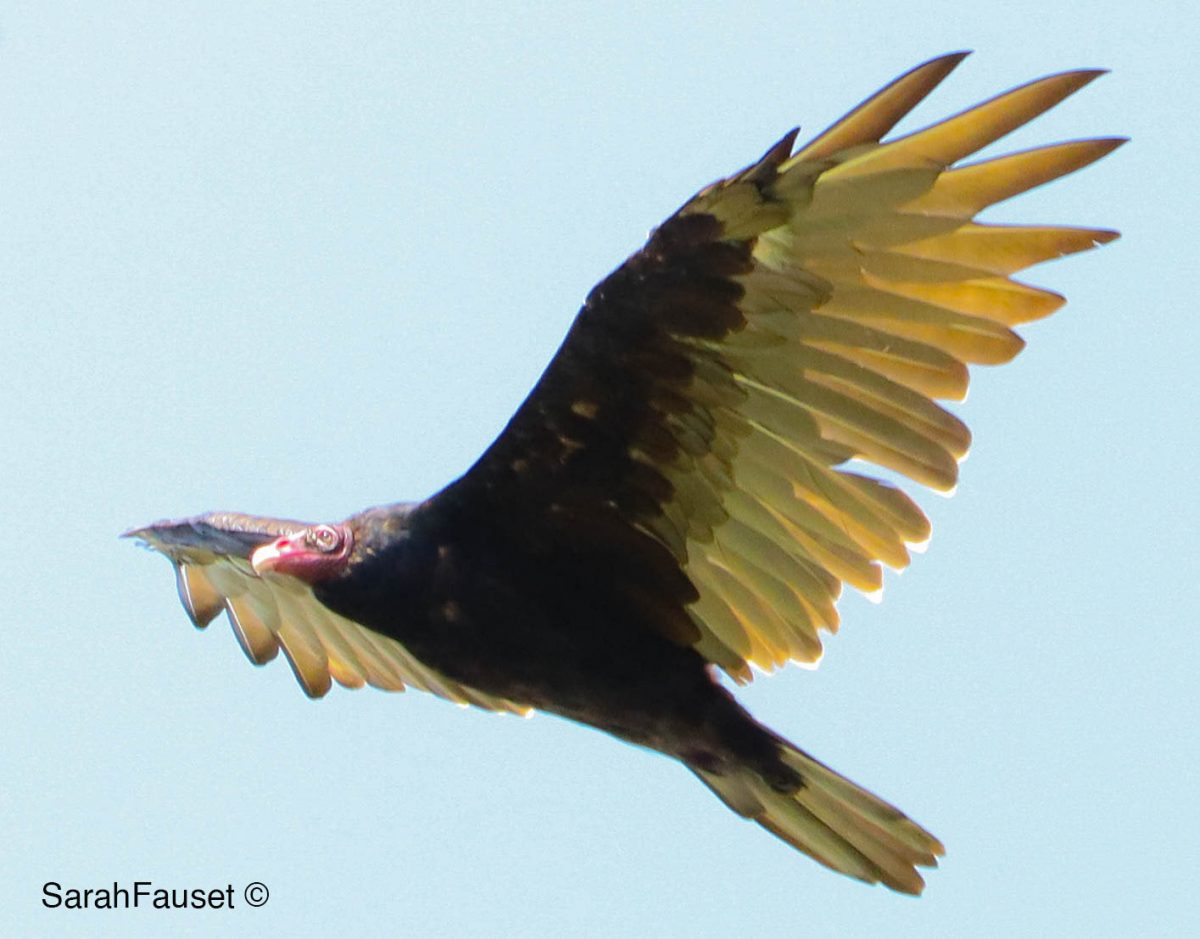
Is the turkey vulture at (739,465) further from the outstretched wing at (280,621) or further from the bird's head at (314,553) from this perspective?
the outstretched wing at (280,621)

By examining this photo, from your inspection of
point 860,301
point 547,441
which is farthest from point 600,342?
point 860,301

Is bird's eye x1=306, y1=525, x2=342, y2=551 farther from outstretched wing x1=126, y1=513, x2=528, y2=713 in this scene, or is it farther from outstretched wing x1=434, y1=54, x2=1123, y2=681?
outstretched wing x1=126, y1=513, x2=528, y2=713

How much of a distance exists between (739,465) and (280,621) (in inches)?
89.5

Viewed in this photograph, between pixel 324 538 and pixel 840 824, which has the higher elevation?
pixel 324 538

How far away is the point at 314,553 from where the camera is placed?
5535 mm

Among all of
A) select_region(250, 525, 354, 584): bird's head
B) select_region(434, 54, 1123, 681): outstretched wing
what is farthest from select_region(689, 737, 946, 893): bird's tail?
select_region(250, 525, 354, 584): bird's head

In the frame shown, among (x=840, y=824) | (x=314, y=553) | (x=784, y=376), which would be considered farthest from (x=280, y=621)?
(x=784, y=376)

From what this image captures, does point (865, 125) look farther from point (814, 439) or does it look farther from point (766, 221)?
point (814, 439)

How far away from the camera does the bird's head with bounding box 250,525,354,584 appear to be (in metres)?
5.46

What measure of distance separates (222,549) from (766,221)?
245 cm

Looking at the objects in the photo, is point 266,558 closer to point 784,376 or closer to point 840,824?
point 784,376

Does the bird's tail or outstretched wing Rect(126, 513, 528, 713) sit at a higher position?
the bird's tail

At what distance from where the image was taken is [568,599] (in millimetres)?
5355

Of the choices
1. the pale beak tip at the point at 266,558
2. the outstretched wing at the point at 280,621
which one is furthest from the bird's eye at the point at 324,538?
the outstretched wing at the point at 280,621
